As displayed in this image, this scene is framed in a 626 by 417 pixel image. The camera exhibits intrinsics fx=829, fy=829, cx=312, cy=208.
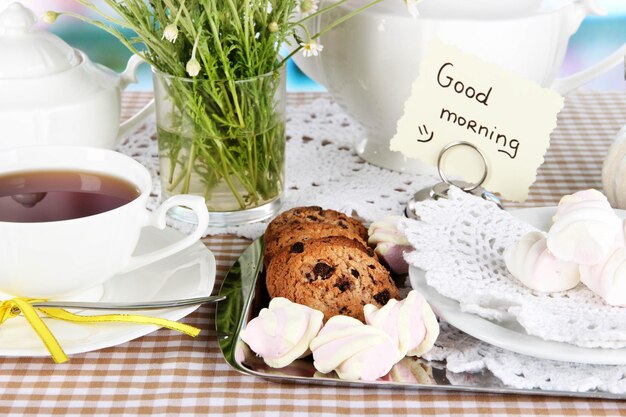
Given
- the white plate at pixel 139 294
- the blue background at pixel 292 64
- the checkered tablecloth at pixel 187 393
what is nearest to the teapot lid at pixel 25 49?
the white plate at pixel 139 294

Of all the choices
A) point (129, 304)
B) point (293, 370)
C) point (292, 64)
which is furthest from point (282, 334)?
point (292, 64)

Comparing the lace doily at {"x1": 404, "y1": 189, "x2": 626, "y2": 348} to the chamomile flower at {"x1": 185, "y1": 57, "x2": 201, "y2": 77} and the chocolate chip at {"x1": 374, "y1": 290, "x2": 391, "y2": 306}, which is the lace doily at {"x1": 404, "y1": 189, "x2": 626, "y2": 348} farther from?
the chamomile flower at {"x1": 185, "y1": 57, "x2": 201, "y2": 77}

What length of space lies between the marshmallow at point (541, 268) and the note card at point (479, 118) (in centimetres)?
14

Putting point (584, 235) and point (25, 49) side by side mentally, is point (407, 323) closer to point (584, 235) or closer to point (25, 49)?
point (584, 235)

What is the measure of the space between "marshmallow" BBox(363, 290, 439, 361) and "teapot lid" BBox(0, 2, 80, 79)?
48cm

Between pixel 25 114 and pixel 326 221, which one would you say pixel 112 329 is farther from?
pixel 25 114

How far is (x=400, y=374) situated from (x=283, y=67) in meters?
0.38

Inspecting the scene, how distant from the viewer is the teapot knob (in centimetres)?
88

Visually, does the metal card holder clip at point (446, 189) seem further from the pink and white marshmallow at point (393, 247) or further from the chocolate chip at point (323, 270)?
the chocolate chip at point (323, 270)

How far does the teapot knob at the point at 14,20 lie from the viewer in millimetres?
883

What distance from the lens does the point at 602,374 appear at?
1.91 ft

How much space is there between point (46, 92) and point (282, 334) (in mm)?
440

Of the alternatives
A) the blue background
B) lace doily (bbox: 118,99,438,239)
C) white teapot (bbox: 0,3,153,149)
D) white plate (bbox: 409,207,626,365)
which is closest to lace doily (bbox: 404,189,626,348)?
white plate (bbox: 409,207,626,365)

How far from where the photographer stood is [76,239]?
2.04 feet
